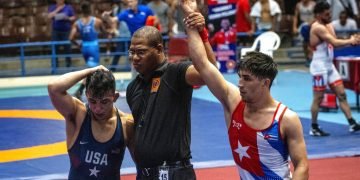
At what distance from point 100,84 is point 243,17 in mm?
15004

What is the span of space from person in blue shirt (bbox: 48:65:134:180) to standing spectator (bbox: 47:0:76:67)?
13943mm

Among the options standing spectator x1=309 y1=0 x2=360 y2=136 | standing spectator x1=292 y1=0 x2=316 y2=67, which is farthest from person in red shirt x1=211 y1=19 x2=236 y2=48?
standing spectator x1=309 y1=0 x2=360 y2=136

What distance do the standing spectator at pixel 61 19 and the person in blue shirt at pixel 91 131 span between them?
1394cm

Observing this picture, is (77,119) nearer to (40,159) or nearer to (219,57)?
(40,159)

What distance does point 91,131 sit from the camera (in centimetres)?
485

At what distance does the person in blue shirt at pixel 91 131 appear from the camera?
481cm

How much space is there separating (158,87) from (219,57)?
13.8 m

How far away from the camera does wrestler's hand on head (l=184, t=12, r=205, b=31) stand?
460cm

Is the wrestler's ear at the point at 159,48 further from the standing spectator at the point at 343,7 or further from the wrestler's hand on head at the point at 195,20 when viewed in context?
the standing spectator at the point at 343,7

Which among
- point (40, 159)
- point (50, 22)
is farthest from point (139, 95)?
point (50, 22)

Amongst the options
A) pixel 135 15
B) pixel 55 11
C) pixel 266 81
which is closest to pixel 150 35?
pixel 266 81

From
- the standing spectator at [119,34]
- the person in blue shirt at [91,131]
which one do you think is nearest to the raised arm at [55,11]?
the standing spectator at [119,34]

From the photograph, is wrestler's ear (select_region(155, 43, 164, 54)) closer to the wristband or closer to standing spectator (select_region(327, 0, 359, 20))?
the wristband

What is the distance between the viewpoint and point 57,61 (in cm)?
1952
